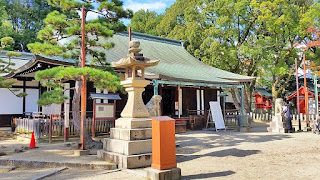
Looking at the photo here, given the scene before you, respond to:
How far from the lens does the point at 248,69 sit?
24344 mm

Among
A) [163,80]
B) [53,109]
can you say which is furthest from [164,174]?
[53,109]

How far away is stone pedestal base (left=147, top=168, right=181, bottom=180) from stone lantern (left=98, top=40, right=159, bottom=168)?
3.94ft

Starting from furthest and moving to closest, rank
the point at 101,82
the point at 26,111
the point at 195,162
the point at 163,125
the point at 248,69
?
the point at 248,69
the point at 26,111
the point at 101,82
the point at 195,162
the point at 163,125

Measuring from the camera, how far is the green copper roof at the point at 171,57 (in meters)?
16.3

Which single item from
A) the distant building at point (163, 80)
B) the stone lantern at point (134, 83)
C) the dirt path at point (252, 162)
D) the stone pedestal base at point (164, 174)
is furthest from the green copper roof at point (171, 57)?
the stone pedestal base at point (164, 174)

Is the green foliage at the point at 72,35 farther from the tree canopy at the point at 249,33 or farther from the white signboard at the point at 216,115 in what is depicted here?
the tree canopy at the point at 249,33

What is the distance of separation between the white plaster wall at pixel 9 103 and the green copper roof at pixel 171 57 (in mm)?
6200

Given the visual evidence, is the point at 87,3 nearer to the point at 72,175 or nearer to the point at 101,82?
the point at 101,82

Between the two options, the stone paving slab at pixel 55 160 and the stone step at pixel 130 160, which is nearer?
the stone step at pixel 130 160

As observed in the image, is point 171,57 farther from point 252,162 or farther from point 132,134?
point 252,162

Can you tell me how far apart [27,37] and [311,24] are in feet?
86.8

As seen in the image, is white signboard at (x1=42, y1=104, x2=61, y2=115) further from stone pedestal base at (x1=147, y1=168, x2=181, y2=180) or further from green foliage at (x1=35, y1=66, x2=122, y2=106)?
stone pedestal base at (x1=147, y1=168, x2=181, y2=180)

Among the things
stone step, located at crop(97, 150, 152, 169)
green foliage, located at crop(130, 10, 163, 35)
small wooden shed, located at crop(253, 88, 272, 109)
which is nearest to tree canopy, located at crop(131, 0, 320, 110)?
green foliage, located at crop(130, 10, 163, 35)

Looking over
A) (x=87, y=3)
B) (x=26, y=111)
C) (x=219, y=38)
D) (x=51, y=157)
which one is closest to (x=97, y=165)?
(x=51, y=157)
